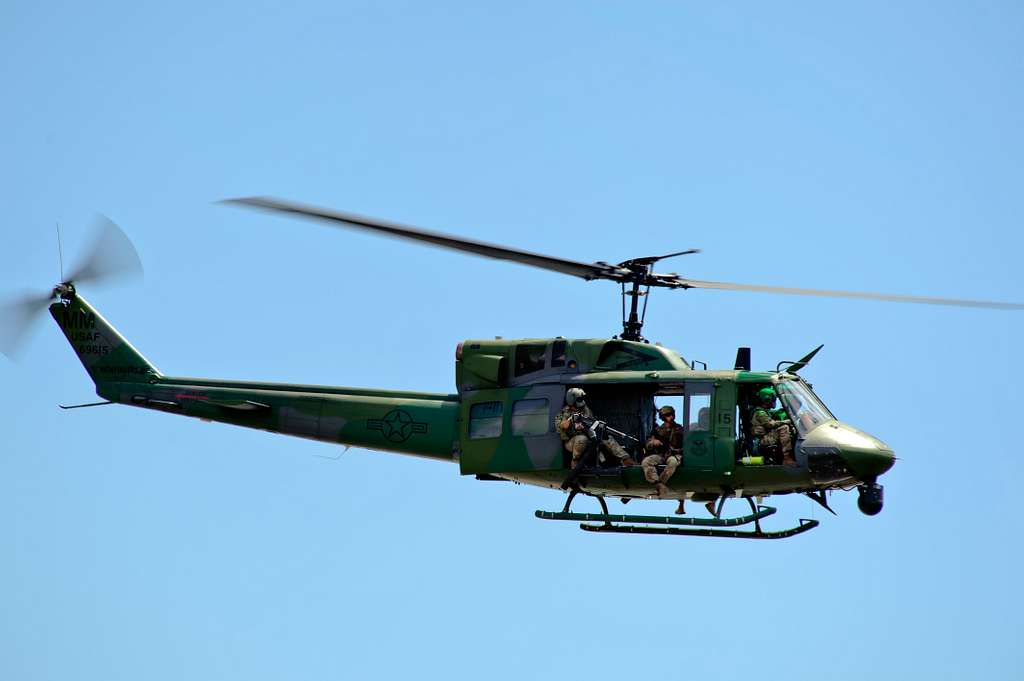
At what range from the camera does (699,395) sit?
77.7 ft

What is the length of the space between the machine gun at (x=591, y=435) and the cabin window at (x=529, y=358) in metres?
1.22

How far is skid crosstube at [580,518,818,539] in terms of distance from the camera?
→ 76.4 feet

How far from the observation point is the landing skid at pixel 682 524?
76.2 feet

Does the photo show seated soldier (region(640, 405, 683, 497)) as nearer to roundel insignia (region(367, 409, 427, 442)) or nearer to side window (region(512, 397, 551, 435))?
side window (region(512, 397, 551, 435))

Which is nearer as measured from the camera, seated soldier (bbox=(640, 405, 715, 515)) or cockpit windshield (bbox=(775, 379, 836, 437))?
cockpit windshield (bbox=(775, 379, 836, 437))

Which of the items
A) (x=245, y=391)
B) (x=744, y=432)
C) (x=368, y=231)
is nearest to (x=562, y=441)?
(x=744, y=432)

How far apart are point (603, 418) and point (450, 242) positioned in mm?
3818

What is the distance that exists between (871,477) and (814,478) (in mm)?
836

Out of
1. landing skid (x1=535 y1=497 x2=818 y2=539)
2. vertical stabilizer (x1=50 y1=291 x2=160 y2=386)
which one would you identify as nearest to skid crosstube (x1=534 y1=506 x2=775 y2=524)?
landing skid (x1=535 y1=497 x2=818 y2=539)

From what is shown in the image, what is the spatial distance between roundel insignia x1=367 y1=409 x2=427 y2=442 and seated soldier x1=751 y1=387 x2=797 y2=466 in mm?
5870

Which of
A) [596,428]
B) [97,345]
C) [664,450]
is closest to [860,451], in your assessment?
[664,450]

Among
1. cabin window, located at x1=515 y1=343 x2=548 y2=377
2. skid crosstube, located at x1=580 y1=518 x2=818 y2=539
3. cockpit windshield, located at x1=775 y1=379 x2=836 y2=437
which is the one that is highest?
cabin window, located at x1=515 y1=343 x2=548 y2=377

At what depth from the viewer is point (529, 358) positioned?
82.5 ft

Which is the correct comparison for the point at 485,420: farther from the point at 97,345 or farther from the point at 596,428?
the point at 97,345
